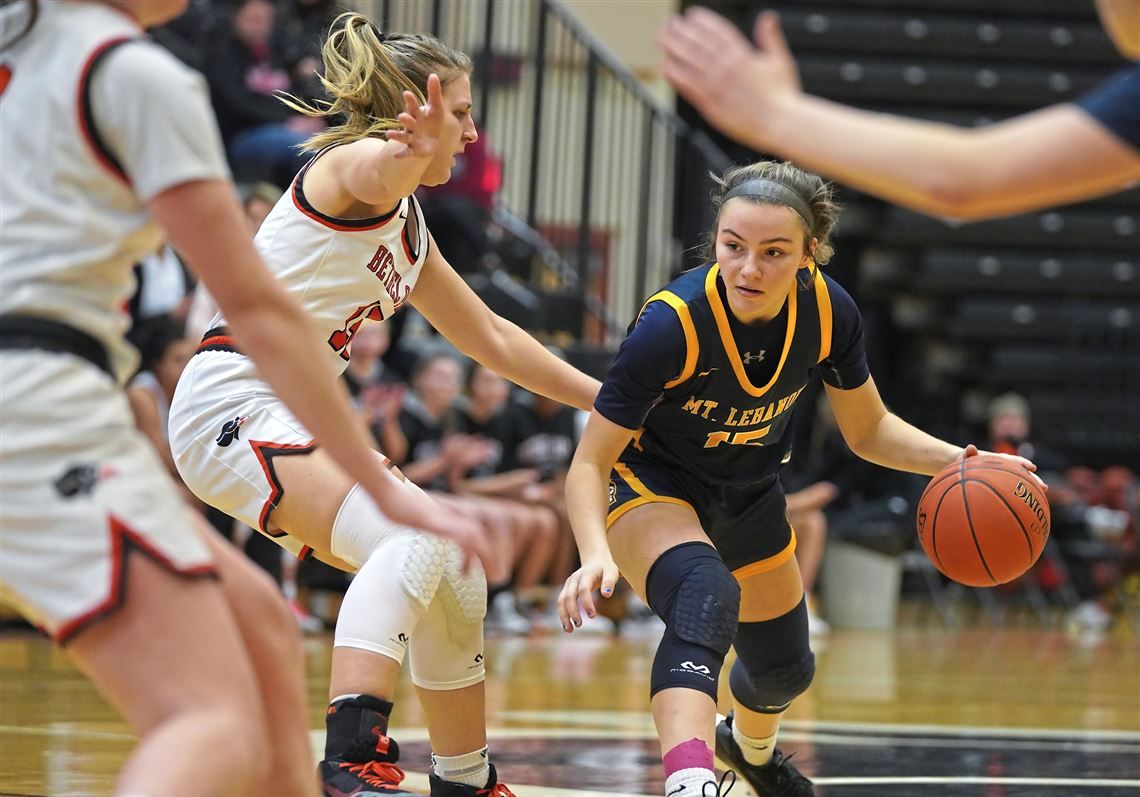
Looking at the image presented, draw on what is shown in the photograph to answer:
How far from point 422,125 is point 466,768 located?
4.50 ft

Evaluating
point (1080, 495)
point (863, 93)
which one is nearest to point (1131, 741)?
point (1080, 495)

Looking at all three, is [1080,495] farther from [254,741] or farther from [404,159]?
[254,741]

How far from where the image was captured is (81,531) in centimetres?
203

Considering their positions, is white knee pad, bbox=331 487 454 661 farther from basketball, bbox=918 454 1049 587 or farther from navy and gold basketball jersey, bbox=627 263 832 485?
basketball, bbox=918 454 1049 587

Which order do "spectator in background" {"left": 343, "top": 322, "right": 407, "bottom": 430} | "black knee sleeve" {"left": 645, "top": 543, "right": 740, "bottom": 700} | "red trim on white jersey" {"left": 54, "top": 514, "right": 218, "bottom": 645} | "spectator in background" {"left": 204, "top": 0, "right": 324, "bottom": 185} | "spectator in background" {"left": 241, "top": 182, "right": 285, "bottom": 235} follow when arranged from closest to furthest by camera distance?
"red trim on white jersey" {"left": 54, "top": 514, "right": 218, "bottom": 645} → "black knee sleeve" {"left": 645, "top": 543, "right": 740, "bottom": 700} → "spectator in background" {"left": 241, "top": 182, "right": 285, "bottom": 235} → "spectator in background" {"left": 343, "top": 322, "right": 407, "bottom": 430} → "spectator in background" {"left": 204, "top": 0, "right": 324, "bottom": 185}

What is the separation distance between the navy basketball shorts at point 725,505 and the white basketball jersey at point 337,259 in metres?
0.74

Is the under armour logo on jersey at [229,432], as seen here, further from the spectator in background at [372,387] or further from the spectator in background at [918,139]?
the spectator in background at [372,387]

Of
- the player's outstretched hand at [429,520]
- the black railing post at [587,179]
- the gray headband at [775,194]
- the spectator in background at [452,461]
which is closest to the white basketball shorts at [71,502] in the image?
the player's outstretched hand at [429,520]

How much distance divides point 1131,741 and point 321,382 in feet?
13.8

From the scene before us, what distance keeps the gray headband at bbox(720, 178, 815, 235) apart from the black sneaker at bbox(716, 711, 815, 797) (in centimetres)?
141

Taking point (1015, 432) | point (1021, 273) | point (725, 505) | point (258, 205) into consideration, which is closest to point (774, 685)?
point (725, 505)

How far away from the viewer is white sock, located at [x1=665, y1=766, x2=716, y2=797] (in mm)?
3121

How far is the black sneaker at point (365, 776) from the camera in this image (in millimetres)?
3035

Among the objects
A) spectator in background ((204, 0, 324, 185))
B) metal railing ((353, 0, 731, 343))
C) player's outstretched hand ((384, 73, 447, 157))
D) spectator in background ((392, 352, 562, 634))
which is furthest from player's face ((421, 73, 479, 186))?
metal railing ((353, 0, 731, 343))
